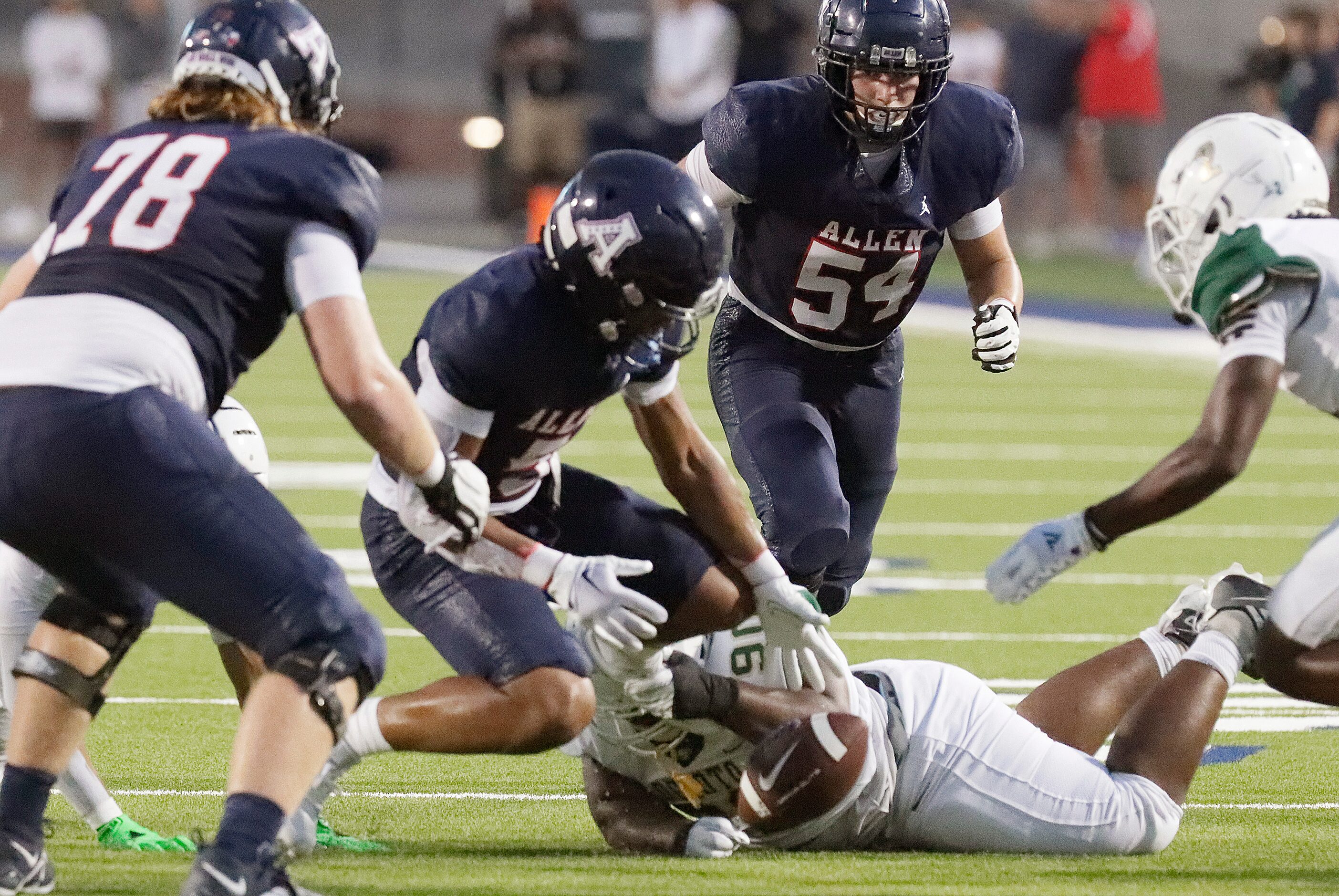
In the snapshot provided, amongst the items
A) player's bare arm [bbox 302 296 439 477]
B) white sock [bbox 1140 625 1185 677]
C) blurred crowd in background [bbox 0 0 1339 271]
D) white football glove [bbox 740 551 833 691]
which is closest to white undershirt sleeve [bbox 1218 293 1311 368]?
white sock [bbox 1140 625 1185 677]

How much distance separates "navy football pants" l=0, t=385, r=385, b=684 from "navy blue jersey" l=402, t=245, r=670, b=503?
0.54 metres

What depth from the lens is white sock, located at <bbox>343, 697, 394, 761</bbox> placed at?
384cm

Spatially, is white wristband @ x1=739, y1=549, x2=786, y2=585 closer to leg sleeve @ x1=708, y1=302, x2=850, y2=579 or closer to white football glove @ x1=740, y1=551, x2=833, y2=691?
white football glove @ x1=740, y1=551, x2=833, y2=691

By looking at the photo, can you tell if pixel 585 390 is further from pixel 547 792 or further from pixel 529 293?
pixel 547 792

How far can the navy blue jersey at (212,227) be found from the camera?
342 cm

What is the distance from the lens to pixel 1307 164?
4.22 metres

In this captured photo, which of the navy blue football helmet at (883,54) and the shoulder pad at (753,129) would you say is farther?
the shoulder pad at (753,129)

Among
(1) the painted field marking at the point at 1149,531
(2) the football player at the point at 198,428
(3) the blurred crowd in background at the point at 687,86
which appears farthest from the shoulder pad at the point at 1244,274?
(3) the blurred crowd in background at the point at 687,86

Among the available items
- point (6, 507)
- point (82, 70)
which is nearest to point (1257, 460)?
point (6, 507)

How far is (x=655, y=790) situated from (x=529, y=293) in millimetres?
930

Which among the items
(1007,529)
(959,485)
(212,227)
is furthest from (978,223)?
(959,485)

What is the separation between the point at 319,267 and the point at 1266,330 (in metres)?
1.61

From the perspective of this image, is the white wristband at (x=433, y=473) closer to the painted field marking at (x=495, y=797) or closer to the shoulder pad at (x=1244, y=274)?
the painted field marking at (x=495, y=797)

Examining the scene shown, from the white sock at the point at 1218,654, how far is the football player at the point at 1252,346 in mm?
51
